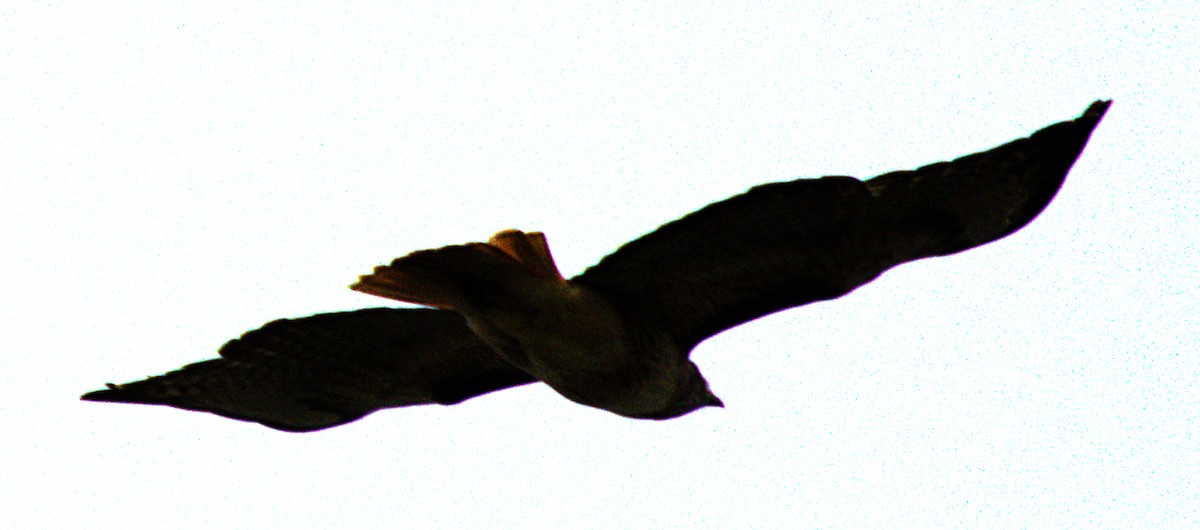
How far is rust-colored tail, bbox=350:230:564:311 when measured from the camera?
738 cm

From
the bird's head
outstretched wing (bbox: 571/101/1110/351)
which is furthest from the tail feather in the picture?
the bird's head

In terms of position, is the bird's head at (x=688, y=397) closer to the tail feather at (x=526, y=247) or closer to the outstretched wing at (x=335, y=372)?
the outstretched wing at (x=335, y=372)

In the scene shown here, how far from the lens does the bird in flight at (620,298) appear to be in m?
7.41

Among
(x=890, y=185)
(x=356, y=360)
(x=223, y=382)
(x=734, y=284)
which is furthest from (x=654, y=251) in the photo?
(x=223, y=382)

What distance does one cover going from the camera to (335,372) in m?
8.55

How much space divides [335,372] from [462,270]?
1.31 metres

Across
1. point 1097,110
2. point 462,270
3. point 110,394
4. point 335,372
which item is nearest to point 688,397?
point 462,270

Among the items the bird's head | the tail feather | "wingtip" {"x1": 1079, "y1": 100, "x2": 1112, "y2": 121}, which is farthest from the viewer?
the bird's head

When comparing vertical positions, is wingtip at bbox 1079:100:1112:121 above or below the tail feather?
above

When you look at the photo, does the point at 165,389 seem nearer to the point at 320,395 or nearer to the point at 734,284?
the point at 320,395

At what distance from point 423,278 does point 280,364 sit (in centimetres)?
128

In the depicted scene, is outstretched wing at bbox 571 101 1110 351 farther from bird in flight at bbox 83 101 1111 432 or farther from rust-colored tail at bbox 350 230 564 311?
rust-colored tail at bbox 350 230 564 311

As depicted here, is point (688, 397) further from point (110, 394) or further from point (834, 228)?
point (110, 394)

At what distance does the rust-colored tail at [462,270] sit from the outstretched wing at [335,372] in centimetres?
63
